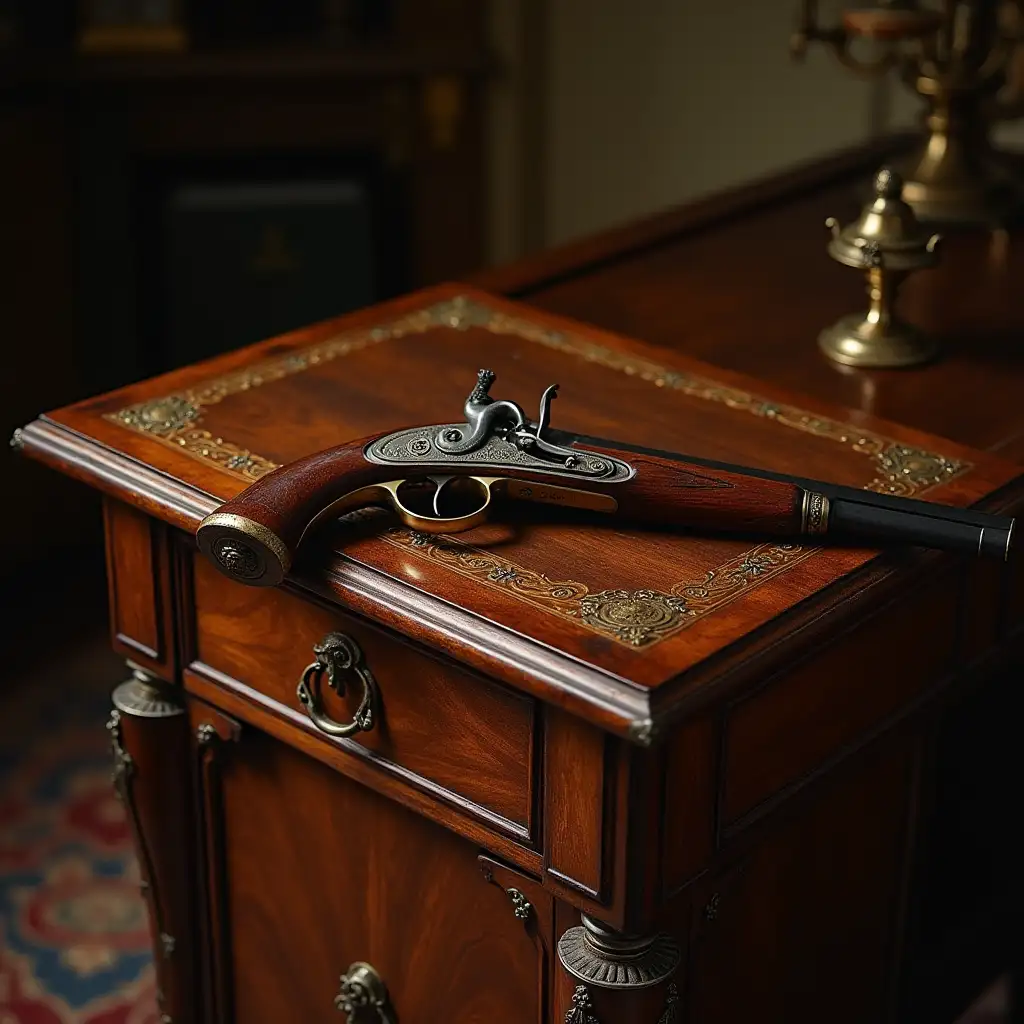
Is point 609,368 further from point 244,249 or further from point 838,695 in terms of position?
point 244,249

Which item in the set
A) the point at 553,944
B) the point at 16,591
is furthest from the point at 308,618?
the point at 16,591

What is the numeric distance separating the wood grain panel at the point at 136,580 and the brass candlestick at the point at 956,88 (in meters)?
0.82

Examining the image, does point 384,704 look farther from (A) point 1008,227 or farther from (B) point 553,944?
(A) point 1008,227

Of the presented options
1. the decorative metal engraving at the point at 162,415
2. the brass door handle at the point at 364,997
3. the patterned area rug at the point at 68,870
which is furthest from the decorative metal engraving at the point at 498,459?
the patterned area rug at the point at 68,870

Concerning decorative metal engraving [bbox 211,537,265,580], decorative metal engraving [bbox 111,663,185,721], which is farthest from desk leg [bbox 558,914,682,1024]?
decorative metal engraving [bbox 111,663,185,721]

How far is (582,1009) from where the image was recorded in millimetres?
1062

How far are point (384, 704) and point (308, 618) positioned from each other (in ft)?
0.28

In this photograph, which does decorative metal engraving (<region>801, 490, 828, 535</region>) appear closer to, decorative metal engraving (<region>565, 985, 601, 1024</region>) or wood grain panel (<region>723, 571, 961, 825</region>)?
wood grain panel (<region>723, 571, 961, 825</region>)

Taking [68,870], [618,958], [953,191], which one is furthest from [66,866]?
[953,191]

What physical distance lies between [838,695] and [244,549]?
40 cm

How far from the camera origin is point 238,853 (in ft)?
4.49

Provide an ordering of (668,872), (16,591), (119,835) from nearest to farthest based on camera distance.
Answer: (668,872)
(119,835)
(16,591)

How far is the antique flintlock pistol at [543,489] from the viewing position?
1050 mm

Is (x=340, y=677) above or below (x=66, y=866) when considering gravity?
above
